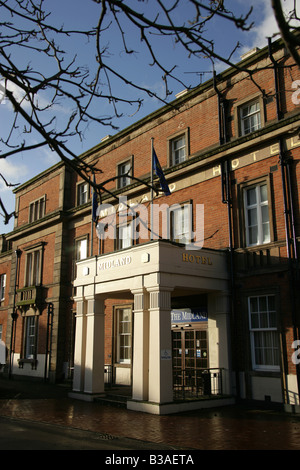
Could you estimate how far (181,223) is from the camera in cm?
1828

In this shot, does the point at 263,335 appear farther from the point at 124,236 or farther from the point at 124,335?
the point at 124,236

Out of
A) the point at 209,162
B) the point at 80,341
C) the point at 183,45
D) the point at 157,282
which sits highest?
the point at 209,162

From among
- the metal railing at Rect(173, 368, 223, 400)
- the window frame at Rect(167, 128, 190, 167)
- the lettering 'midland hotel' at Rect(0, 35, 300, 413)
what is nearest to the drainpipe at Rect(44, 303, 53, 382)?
the lettering 'midland hotel' at Rect(0, 35, 300, 413)

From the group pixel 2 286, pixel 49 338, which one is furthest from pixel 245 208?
pixel 2 286

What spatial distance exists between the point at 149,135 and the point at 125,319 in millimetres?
8704

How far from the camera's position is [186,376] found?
17047 mm

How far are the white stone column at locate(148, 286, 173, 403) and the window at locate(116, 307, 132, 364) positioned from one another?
636cm

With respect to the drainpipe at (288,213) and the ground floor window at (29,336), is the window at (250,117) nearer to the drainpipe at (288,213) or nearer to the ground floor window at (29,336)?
the drainpipe at (288,213)

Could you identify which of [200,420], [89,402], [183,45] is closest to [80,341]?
[89,402]

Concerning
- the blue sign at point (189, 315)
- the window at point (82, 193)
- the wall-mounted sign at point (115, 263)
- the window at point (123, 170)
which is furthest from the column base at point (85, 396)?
the window at point (82, 193)

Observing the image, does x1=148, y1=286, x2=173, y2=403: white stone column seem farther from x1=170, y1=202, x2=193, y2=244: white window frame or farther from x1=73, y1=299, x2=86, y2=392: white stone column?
x1=73, y1=299, x2=86, y2=392: white stone column

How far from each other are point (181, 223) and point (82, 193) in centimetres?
921

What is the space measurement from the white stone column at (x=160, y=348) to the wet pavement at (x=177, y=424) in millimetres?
714
